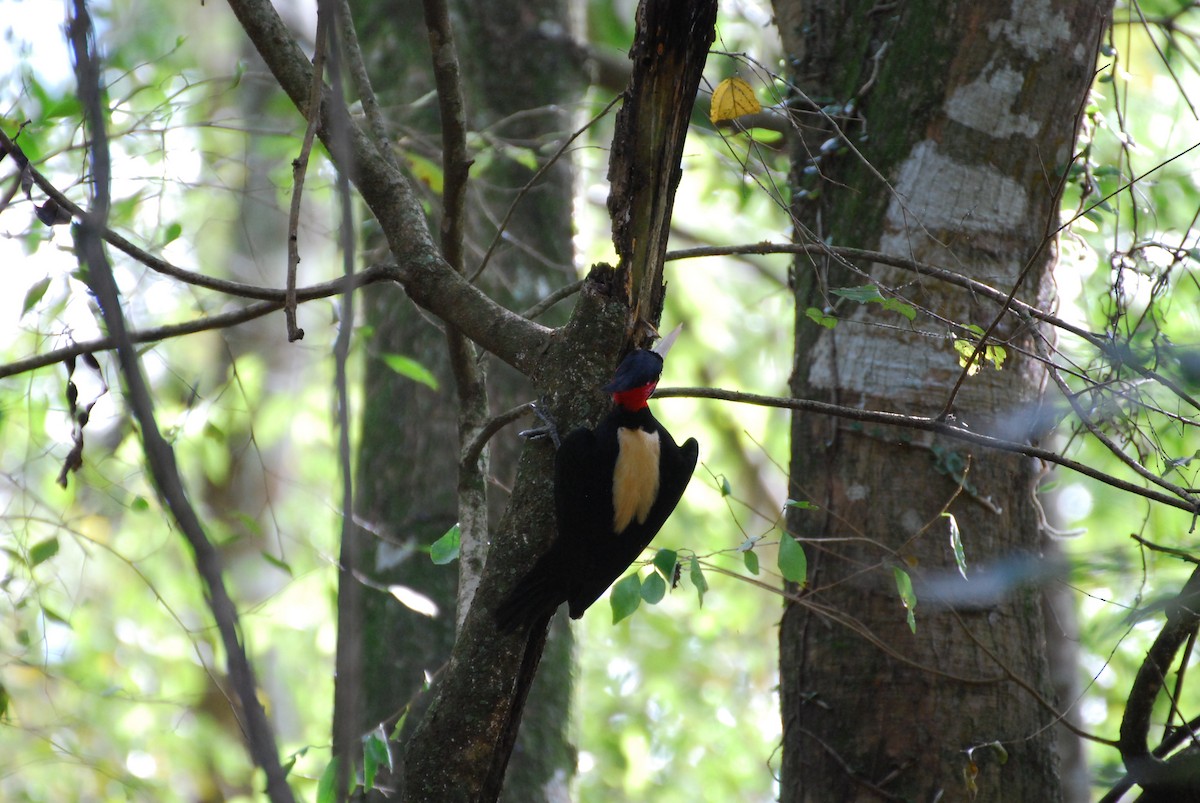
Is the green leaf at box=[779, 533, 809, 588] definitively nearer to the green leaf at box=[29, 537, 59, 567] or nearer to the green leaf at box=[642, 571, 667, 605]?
the green leaf at box=[642, 571, 667, 605]

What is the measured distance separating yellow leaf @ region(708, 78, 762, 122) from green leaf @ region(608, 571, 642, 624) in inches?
41.8

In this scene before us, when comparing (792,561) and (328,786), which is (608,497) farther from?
(328,786)

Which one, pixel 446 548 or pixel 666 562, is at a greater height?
pixel 446 548

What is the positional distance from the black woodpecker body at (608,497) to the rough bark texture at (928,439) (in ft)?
2.01

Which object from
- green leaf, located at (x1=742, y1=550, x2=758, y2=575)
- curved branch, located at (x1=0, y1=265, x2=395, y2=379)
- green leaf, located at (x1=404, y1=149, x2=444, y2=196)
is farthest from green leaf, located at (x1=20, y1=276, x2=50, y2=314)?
green leaf, located at (x1=742, y1=550, x2=758, y2=575)

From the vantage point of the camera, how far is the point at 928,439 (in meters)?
2.73

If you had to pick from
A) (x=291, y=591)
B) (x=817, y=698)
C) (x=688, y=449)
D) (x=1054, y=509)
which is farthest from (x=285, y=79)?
(x=291, y=591)

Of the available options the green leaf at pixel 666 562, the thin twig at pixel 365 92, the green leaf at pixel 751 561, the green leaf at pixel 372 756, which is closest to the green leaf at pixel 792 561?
the green leaf at pixel 751 561

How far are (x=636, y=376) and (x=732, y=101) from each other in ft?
2.71

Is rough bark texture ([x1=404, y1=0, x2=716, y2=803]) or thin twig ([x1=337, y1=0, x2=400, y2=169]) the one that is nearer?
rough bark texture ([x1=404, y1=0, x2=716, y2=803])

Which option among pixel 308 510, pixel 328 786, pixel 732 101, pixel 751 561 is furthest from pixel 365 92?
pixel 308 510

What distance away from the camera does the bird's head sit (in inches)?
76.9

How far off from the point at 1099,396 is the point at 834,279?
0.78 metres

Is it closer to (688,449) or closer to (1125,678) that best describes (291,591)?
(688,449)
